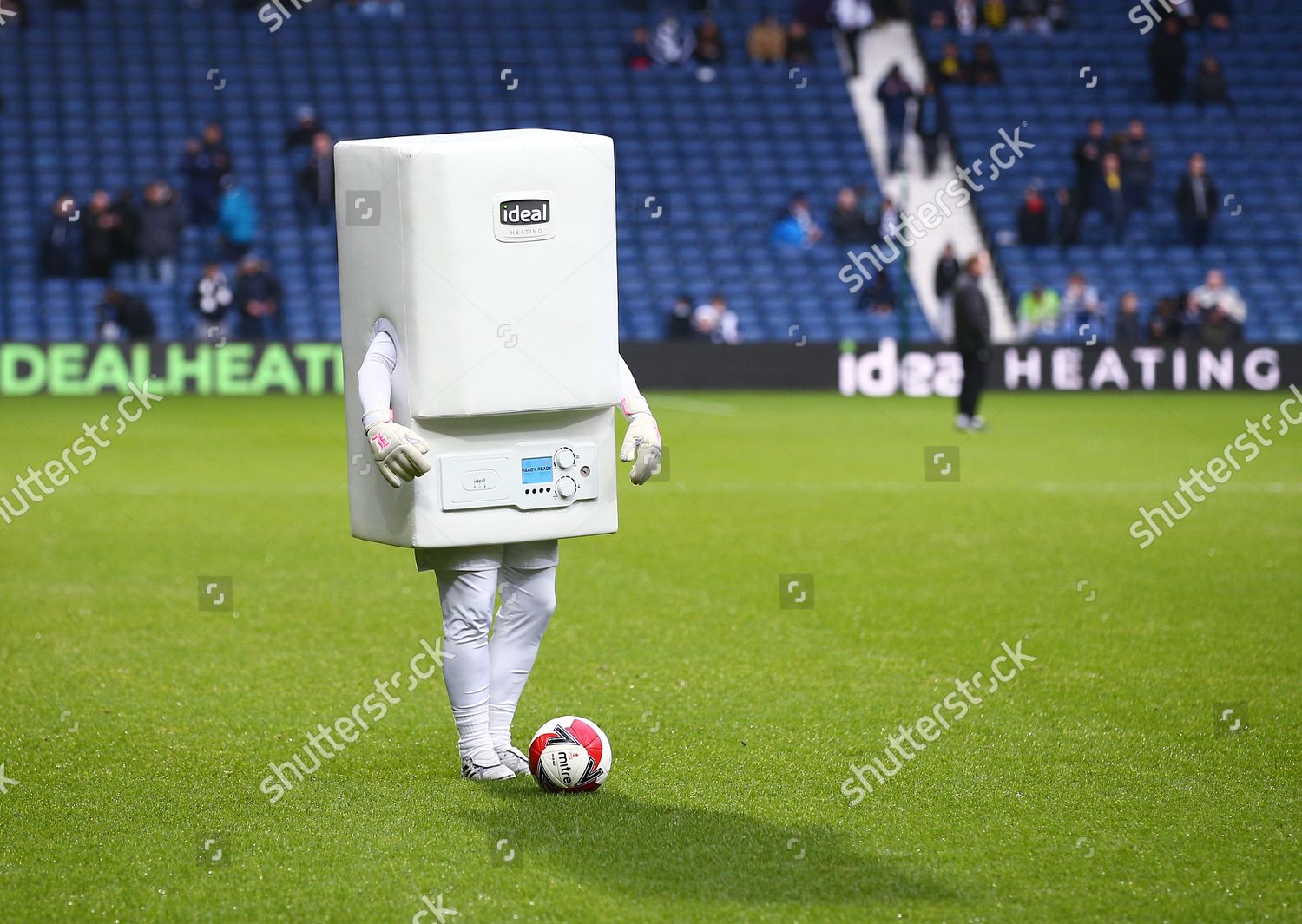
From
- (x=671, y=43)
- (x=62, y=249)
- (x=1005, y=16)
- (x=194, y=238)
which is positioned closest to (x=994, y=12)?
(x=1005, y=16)

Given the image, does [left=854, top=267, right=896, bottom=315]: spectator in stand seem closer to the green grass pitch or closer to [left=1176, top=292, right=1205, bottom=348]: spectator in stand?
[left=1176, top=292, right=1205, bottom=348]: spectator in stand

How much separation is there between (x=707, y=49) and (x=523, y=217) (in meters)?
27.4

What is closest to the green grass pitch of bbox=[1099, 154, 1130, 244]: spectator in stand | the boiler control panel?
the boiler control panel

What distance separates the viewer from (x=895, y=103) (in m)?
30.0

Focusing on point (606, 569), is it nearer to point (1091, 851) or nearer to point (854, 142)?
point (1091, 851)

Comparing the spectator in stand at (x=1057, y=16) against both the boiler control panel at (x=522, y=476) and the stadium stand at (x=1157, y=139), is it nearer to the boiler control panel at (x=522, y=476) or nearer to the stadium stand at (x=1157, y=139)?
the stadium stand at (x=1157, y=139)

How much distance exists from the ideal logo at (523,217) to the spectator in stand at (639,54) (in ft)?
90.2

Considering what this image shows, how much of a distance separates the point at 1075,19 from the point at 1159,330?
353 inches

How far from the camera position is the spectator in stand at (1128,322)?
88.9 feet

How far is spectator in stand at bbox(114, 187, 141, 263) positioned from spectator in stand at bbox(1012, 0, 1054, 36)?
17.1 m

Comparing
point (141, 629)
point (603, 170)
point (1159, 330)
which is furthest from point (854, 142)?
point (603, 170)

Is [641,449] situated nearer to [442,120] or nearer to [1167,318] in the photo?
[1167,318]

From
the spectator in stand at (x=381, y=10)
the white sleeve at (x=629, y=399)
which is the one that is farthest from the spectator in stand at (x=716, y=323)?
the white sleeve at (x=629, y=399)

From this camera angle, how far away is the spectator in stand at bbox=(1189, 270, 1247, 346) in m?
27.0
